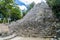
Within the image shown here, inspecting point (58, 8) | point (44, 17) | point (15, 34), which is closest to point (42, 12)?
point (44, 17)

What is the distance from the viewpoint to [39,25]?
631 cm

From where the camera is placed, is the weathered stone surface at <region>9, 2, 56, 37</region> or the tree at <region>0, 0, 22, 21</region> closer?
the weathered stone surface at <region>9, 2, 56, 37</region>

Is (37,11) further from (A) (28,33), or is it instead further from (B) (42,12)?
(A) (28,33)

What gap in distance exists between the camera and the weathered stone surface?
6.05 metres

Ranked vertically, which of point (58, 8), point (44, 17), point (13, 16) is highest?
point (58, 8)

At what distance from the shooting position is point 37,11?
6977 mm

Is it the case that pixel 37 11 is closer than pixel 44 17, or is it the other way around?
pixel 44 17

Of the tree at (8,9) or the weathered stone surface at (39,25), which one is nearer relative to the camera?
the weathered stone surface at (39,25)

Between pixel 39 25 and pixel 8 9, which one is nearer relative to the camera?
pixel 39 25

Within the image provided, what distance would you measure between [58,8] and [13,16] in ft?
34.1

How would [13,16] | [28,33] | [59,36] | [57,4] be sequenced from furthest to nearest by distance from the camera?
[13,16] → [28,33] → [59,36] → [57,4]

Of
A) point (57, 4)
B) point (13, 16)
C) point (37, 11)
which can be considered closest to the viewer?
point (57, 4)

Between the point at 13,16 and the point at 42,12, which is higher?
the point at 42,12

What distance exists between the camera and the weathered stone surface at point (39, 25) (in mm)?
6047
